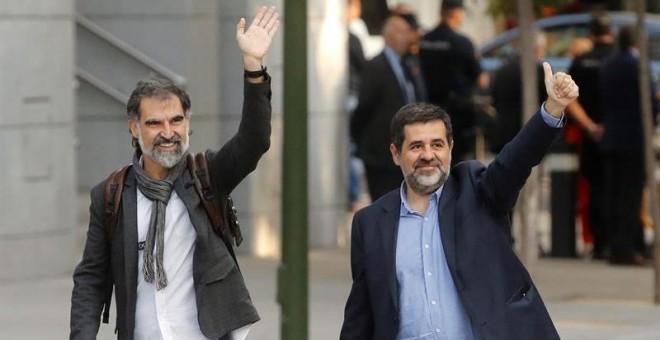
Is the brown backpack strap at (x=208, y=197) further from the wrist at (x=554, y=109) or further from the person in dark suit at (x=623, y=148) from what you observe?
the person in dark suit at (x=623, y=148)

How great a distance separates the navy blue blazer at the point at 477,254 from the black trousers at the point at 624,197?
9266 millimetres

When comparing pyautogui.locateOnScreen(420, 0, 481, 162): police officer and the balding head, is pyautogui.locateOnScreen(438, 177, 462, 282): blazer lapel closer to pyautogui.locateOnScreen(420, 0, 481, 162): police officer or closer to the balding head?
the balding head

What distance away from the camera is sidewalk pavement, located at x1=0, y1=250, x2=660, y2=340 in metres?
10.6

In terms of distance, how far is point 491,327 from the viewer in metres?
5.27

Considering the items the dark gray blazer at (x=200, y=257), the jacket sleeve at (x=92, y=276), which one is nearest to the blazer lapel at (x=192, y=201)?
the dark gray blazer at (x=200, y=257)

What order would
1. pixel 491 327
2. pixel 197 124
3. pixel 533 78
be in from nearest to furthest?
pixel 491 327, pixel 533 78, pixel 197 124

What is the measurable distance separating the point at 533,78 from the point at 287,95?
5.38m

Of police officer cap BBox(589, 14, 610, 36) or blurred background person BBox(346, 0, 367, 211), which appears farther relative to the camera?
blurred background person BBox(346, 0, 367, 211)

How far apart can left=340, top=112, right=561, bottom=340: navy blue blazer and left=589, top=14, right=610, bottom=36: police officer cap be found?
9.99 meters

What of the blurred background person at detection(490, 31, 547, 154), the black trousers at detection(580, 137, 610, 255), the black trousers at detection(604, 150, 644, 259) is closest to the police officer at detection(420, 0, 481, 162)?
the blurred background person at detection(490, 31, 547, 154)

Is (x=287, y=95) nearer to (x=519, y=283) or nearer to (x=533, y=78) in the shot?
(x=519, y=283)

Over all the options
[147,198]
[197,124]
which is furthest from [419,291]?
[197,124]

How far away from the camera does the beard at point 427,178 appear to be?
5348 mm

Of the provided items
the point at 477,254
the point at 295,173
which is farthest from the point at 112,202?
the point at 295,173
